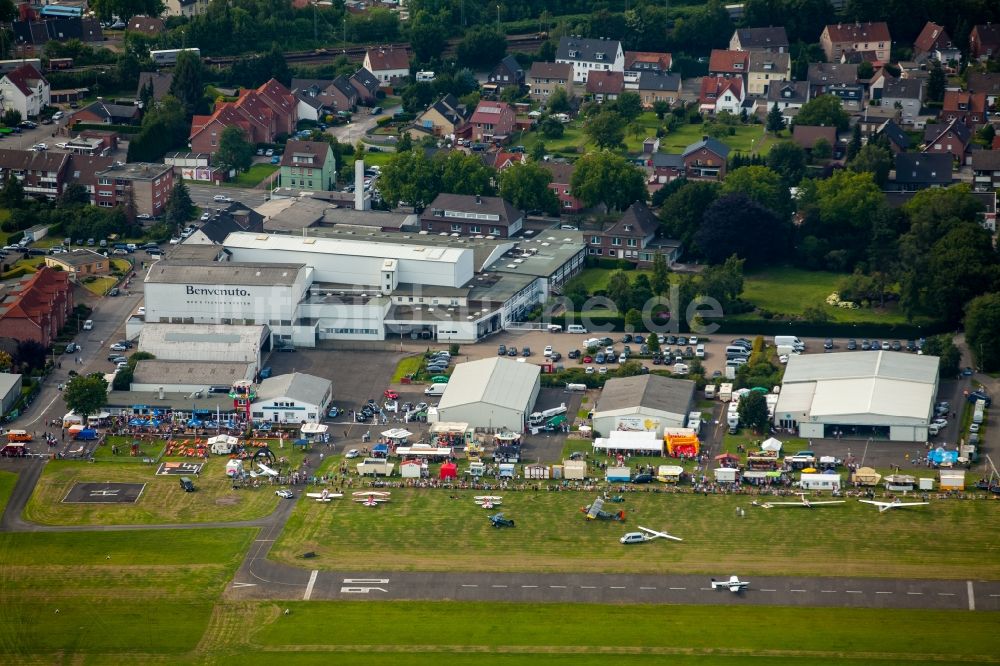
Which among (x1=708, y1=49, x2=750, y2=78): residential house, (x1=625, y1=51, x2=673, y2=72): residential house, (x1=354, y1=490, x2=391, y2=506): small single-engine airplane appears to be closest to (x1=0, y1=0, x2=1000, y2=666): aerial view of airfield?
(x1=708, y1=49, x2=750, y2=78): residential house

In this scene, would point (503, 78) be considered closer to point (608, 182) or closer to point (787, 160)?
point (787, 160)

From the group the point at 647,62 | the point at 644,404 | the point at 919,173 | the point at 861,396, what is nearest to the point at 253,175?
the point at 647,62

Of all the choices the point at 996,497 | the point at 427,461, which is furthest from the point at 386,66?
the point at 996,497

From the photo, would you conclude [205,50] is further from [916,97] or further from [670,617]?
[670,617]

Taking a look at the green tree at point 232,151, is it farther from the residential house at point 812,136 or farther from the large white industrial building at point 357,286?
the residential house at point 812,136

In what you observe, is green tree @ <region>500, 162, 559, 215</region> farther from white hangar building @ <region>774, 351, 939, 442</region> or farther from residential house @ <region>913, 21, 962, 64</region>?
residential house @ <region>913, 21, 962, 64</region>
